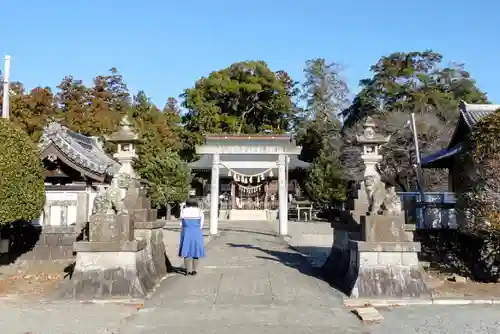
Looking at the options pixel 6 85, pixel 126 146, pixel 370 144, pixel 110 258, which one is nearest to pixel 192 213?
pixel 126 146

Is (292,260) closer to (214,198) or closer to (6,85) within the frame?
(214,198)

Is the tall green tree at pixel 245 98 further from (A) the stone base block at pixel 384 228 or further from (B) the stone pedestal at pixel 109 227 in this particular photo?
(A) the stone base block at pixel 384 228

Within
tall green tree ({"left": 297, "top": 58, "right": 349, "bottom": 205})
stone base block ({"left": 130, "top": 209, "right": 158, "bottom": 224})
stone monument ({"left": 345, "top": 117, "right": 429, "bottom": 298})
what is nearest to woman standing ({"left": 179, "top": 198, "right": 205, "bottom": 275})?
stone base block ({"left": 130, "top": 209, "right": 158, "bottom": 224})

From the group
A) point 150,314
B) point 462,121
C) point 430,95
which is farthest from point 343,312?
point 430,95

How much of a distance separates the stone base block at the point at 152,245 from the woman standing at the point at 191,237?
526 millimetres

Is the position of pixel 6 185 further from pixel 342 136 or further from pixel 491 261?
pixel 342 136

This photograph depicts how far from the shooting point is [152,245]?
10.2 m

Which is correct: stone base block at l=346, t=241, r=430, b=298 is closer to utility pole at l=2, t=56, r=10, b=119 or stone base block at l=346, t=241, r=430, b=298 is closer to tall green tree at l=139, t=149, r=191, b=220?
utility pole at l=2, t=56, r=10, b=119

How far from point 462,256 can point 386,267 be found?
158 inches

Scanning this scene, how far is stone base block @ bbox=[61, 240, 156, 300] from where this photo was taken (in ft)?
27.0

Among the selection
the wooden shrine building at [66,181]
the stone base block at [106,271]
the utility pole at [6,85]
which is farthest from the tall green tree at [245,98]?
the stone base block at [106,271]

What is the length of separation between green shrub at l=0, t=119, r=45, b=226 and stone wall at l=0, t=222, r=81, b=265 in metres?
2.51

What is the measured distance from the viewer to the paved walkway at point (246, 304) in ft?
21.1

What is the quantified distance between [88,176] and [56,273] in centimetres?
389
